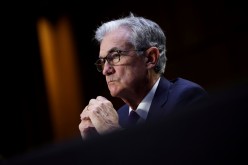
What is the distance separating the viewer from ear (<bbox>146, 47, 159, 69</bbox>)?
1.34 meters

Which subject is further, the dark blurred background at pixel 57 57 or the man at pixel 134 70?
the dark blurred background at pixel 57 57

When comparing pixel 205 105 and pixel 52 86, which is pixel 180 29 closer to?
pixel 52 86

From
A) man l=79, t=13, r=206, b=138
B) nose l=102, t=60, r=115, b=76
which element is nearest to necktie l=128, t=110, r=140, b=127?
man l=79, t=13, r=206, b=138

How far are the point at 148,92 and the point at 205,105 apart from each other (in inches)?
40.4

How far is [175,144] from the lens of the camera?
1.06 feet

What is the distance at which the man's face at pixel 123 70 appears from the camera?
128cm

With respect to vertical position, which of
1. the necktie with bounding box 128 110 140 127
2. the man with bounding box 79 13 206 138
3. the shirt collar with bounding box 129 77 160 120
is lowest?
the necktie with bounding box 128 110 140 127

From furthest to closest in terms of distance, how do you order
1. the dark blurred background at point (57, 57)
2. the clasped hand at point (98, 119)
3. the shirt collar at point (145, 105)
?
1. the dark blurred background at point (57, 57)
2. the shirt collar at point (145, 105)
3. the clasped hand at point (98, 119)

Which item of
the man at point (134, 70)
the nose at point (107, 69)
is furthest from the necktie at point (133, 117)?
the nose at point (107, 69)

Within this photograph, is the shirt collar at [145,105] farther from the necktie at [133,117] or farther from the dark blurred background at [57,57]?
the dark blurred background at [57,57]

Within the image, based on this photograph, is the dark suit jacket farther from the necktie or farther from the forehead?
the forehead

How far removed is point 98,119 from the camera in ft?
3.78

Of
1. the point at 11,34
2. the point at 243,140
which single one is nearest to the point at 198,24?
the point at 11,34

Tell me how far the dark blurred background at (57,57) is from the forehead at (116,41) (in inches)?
59.5
